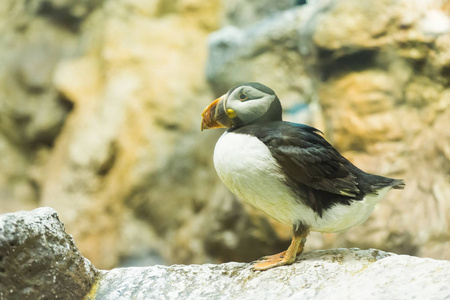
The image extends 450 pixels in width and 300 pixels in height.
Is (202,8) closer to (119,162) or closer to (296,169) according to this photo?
(119,162)

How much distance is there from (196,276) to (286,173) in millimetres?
554

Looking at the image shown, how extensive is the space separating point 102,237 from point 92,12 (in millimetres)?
2390

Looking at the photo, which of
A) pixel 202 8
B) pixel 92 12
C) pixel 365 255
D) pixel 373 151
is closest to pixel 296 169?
pixel 365 255

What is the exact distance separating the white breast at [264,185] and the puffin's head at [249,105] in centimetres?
10

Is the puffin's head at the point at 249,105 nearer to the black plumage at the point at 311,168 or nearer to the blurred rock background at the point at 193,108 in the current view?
the black plumage at the point at 311,168

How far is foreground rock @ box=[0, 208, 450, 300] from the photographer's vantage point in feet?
5.83

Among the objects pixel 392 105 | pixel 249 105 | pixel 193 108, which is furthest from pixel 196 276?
pixel 193 108

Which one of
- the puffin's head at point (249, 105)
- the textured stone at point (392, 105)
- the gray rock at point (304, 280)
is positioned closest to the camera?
the gray rock at point (304, 280)

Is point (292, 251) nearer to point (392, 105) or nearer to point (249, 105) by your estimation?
point (249, 105)

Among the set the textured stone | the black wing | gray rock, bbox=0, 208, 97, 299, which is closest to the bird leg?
the black wing

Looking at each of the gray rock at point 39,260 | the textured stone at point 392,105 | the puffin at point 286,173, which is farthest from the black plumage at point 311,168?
the textured stone at point 392,105

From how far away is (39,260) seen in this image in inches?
75.4

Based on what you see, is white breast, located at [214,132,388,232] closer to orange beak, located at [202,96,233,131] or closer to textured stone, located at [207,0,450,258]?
orange beak, located at [202,96,233,131]

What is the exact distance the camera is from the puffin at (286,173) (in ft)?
6.72
